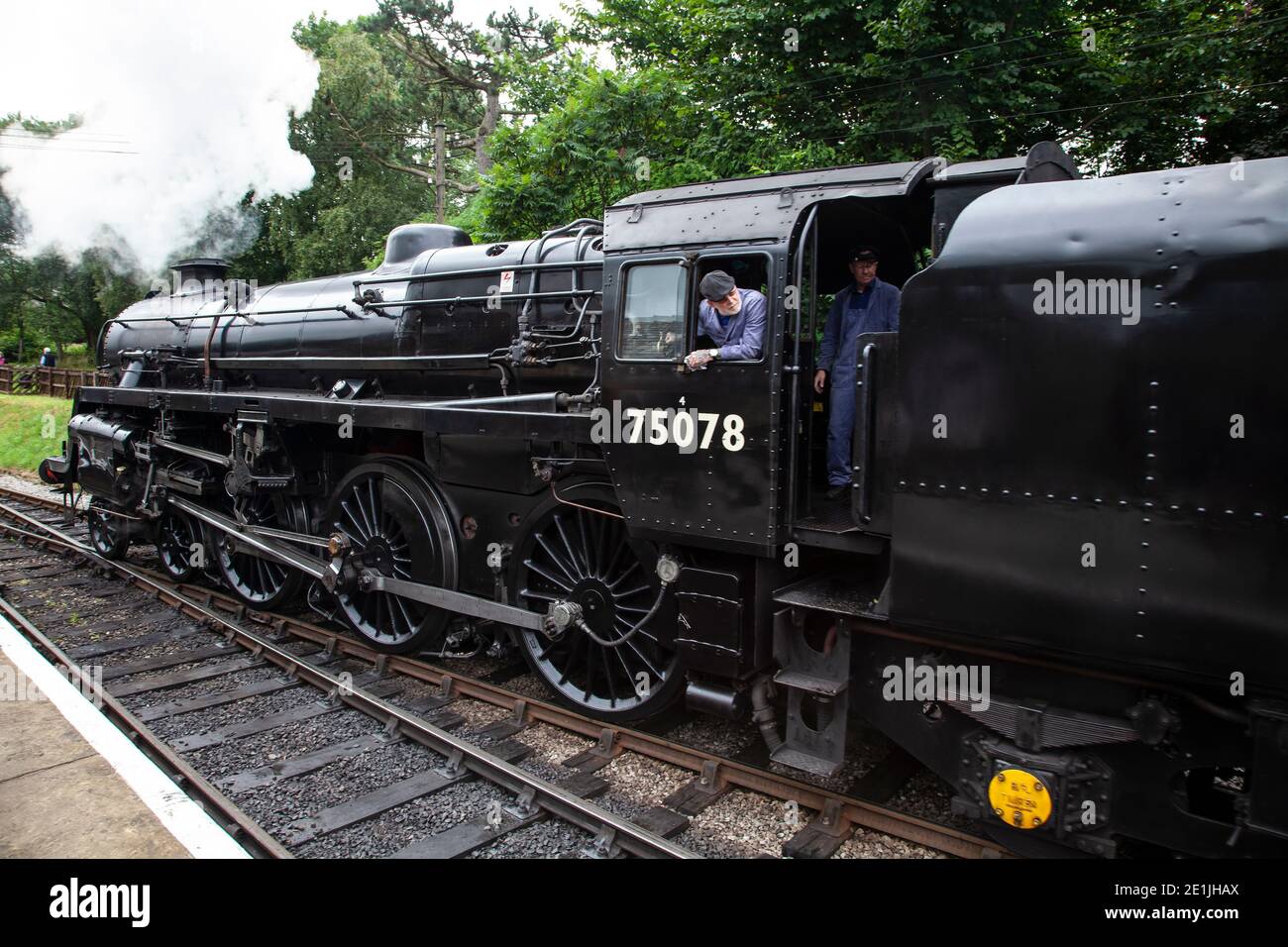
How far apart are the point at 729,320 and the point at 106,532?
350 inches

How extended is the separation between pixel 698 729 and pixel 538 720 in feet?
3.49

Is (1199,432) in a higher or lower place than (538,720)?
higher

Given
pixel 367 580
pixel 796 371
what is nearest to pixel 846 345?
pixel 796 371

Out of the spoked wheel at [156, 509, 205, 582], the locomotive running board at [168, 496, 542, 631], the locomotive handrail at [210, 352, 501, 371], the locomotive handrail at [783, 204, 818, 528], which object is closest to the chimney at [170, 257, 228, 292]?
the locomotive handrail at [210, 352, 501, 371]

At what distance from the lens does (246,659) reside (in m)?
6.98

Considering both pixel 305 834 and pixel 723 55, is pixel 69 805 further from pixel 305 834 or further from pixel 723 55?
pixel 723 55

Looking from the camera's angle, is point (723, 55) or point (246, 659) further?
point (723, 55)

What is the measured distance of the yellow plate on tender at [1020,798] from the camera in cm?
341

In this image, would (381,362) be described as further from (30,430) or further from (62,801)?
(30,430)

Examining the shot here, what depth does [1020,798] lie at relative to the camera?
3.46 m

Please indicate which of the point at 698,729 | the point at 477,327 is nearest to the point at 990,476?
the point at 698,729

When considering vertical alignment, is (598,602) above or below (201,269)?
below
